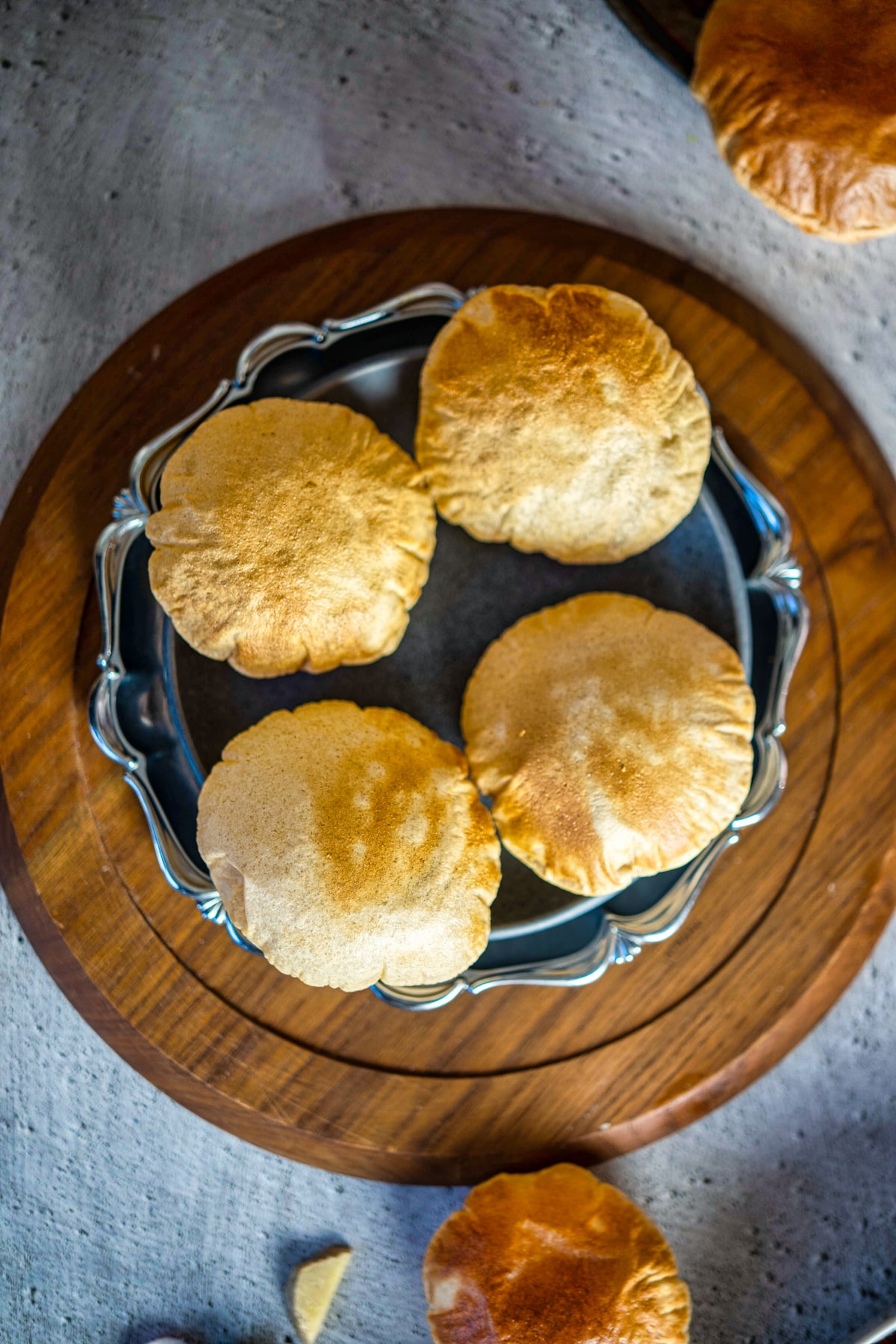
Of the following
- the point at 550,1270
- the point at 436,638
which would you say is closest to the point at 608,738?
the point at 436,638

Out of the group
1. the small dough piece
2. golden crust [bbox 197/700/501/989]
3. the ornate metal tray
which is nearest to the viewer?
golden crust [bbox 197/700/501/989]

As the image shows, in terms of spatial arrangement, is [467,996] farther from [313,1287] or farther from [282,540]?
[282,540]

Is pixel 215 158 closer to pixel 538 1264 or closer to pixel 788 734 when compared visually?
pixel 788 734

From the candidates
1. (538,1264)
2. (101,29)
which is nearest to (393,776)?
(538,1264)

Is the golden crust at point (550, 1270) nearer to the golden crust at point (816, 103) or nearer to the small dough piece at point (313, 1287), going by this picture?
the small dough piece at point (313, 1287)

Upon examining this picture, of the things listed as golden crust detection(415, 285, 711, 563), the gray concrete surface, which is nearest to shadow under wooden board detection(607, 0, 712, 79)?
the gray concrete surface

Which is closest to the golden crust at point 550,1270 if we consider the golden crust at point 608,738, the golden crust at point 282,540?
the golden crust at point 608,738

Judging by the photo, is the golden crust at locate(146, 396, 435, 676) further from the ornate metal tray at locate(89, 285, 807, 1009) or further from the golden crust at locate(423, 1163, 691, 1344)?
the golden crust at locate(423, 1163, 691, 1344)
